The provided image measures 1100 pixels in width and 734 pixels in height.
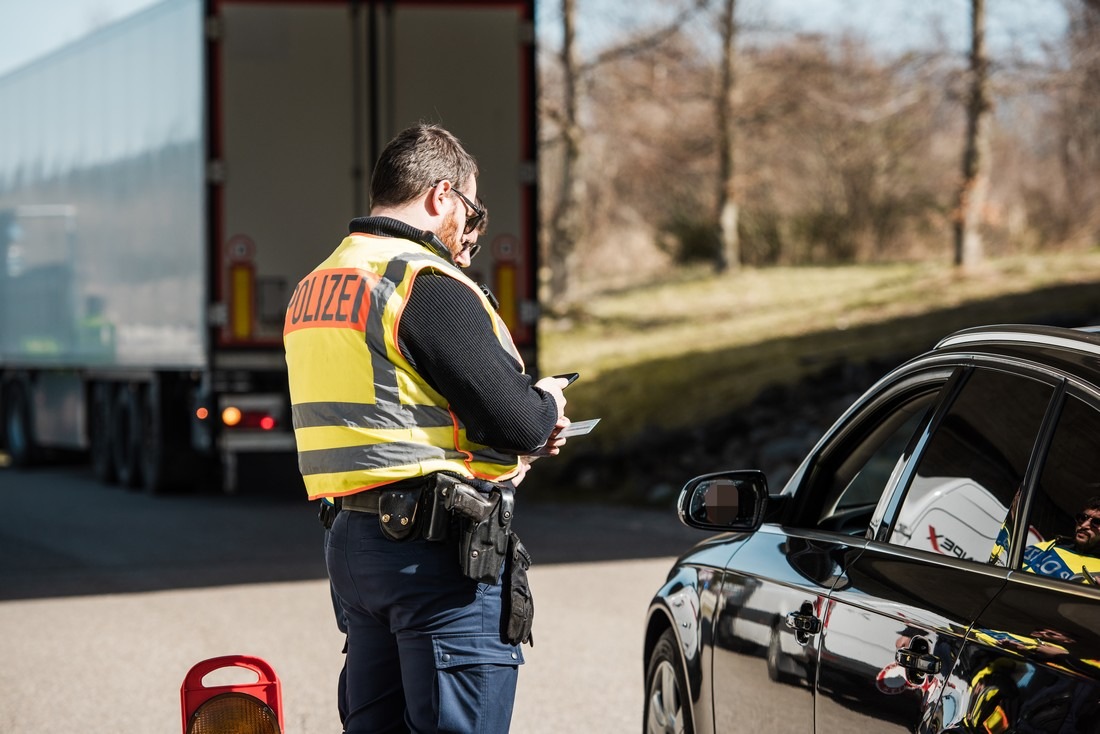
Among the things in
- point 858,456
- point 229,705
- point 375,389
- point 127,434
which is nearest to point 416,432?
point 375,389

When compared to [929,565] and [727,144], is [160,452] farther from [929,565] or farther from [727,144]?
[727,144]

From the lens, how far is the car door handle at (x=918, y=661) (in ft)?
10.8

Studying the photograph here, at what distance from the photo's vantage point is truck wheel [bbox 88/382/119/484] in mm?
18359

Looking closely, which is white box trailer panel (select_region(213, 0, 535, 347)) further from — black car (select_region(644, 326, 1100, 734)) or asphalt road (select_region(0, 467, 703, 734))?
black car (select_region(644, 326, 1100, 734))

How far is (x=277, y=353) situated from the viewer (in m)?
14.9

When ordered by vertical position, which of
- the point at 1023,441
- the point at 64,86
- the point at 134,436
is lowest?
the point at 134,436


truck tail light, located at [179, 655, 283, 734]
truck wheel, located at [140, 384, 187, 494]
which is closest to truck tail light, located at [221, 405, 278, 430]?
truck wheel, located at [140, 384, 187, 494]

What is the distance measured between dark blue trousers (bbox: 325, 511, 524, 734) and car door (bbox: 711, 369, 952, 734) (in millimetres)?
690

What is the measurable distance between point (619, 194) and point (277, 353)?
82.1ft

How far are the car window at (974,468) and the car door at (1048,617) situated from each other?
→ 0.11m

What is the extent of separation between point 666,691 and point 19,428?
59.1 ft

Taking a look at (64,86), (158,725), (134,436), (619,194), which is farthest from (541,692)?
(619,194)

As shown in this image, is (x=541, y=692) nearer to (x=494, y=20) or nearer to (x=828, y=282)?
(x=494, y=20)

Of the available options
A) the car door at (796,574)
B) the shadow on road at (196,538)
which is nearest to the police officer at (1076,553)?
the car door at (796,574)
